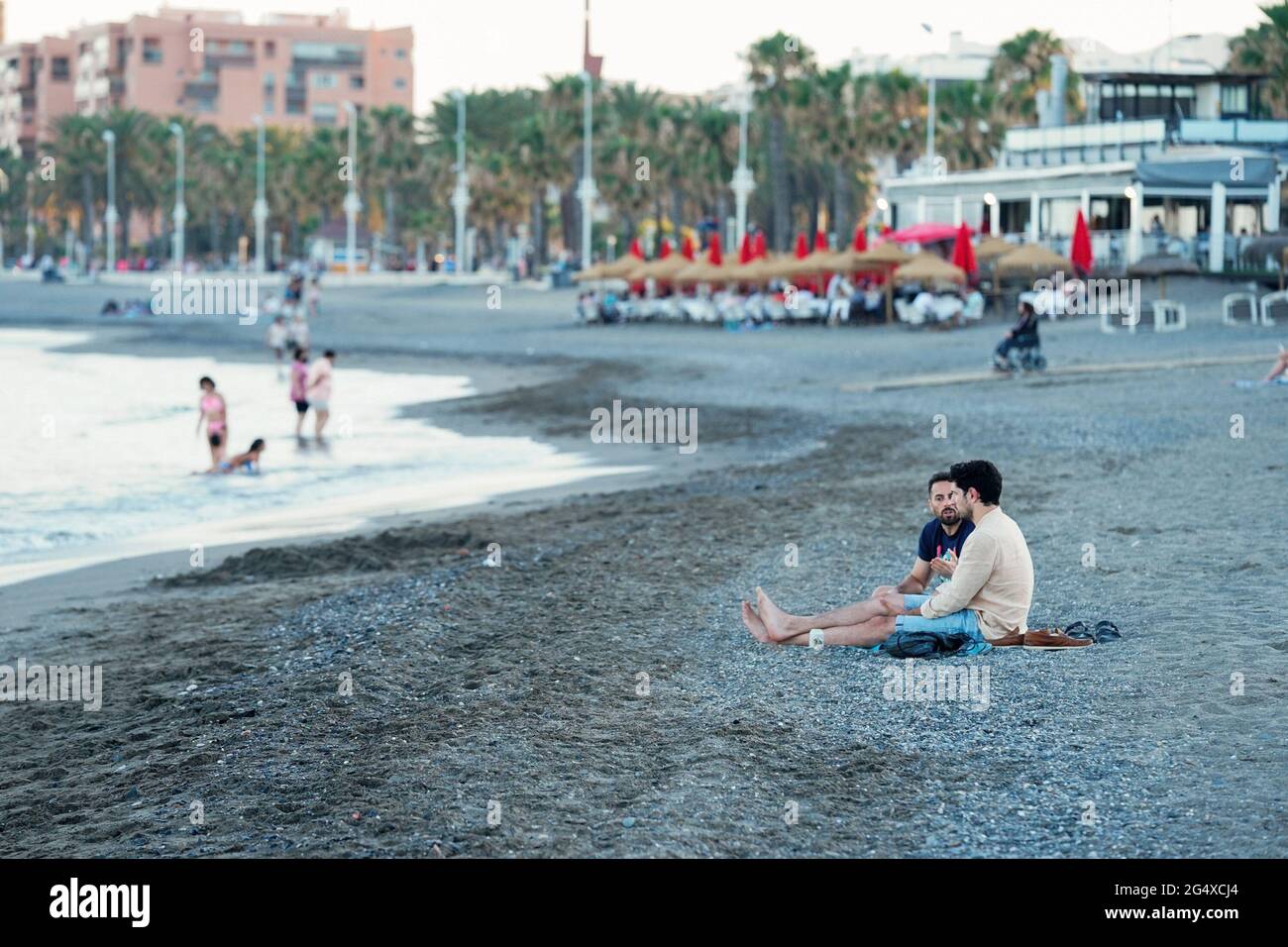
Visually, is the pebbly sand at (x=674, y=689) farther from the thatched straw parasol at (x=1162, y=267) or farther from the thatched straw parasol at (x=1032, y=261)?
the thatched straw parasol at (x=1032, y=261)

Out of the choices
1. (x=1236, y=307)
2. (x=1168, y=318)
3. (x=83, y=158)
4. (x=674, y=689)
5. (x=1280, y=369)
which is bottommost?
(x=674, y=689)

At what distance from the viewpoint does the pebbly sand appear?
6.23m

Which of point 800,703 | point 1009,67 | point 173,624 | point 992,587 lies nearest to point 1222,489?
point 992,587

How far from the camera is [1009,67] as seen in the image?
61.5 metres

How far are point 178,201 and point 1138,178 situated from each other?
67.2 meters

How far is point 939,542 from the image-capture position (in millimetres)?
8906

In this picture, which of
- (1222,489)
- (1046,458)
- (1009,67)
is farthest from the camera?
(1009,67)

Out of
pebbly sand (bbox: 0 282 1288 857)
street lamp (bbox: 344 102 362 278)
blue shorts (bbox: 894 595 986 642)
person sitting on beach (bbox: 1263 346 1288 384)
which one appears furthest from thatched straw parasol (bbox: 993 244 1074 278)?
street lamp (bbox: 344 102 362 278)

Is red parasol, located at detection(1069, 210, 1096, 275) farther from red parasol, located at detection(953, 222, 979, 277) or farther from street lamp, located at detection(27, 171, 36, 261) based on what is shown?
street lamp, located at detection(27, 171, 36, 261)

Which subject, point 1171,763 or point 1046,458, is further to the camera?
point 1046,458

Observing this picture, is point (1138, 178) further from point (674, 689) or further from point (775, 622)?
point (674, 689)

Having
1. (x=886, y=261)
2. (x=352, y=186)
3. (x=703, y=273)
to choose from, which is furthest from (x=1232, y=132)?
(x=352, y=186)
